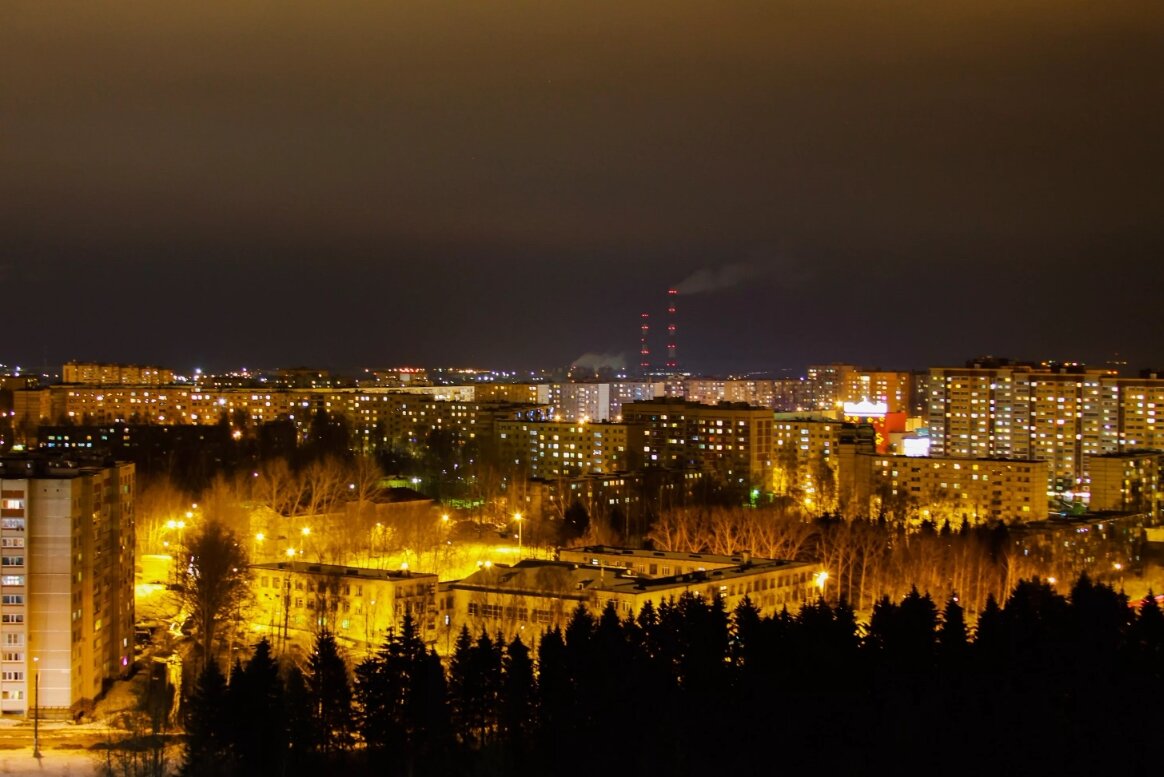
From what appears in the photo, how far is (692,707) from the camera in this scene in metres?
8.90

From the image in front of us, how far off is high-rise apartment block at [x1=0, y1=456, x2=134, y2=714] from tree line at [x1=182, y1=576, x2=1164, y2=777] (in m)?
1.62

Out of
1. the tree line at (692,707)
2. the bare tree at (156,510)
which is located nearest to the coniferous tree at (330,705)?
the tree line at (692,707)

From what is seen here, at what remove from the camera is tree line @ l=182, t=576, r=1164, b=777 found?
8430 mm

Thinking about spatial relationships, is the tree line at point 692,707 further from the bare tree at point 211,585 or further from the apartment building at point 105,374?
the apartment building at point 105,374

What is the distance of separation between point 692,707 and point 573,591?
139 inches

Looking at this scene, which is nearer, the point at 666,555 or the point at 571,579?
the point at 571,579

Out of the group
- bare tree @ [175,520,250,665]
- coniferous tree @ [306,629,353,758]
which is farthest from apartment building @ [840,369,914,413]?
coniferous tree @ [306,629,353,758]

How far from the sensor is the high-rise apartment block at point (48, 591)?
10.3 meters

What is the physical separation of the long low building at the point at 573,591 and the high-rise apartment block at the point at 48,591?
3140mm

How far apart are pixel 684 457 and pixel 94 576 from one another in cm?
1706

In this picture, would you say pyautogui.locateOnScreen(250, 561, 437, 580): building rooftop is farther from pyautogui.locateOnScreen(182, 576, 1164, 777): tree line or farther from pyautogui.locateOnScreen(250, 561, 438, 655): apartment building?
pyautogui.locateOnScreen(182, 576, 1164, 777): tree line

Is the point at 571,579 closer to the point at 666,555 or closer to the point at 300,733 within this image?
the point at 666,555

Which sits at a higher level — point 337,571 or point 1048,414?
point 1048,414

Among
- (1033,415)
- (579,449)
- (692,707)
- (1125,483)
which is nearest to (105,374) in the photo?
(579,449)
